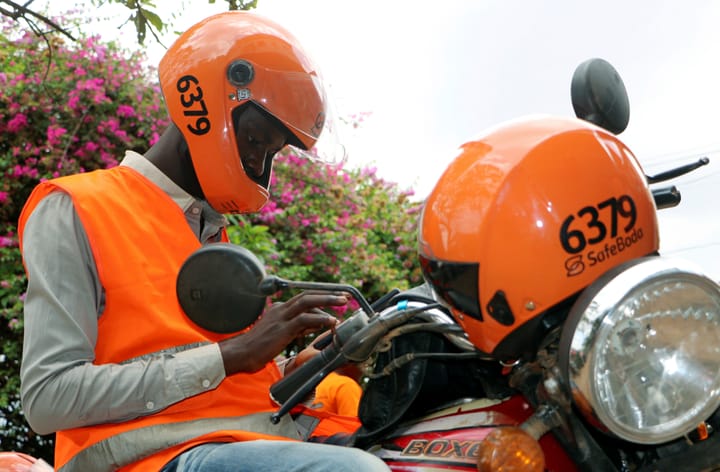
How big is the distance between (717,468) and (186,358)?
1.20 metres

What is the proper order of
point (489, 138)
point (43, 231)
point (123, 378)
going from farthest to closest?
point (43, 231)
point (123, 378)
point (489, 138)

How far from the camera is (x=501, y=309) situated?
1.31 meters

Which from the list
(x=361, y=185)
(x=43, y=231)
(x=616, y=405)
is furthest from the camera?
(x=361, y=185)

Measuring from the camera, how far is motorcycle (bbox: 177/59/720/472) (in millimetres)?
1139

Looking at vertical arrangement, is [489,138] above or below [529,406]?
above

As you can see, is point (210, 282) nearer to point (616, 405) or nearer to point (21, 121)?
point (616, 405)

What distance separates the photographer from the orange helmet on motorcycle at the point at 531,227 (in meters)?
1.27

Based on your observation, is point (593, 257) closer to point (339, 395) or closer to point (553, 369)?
point (553, 369)

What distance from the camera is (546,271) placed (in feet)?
4.15

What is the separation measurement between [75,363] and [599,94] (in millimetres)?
1339

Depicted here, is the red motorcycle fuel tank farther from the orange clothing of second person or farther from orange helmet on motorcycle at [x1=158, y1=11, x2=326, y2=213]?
orange helmet on motorcycle at [x1=158, y1=11, x2=326, y2=213]

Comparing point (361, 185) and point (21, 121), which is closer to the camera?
point (21, 121)

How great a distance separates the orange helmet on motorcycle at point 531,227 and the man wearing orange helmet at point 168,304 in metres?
0.40

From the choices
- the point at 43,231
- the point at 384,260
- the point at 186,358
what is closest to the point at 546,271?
the point at 186,358
